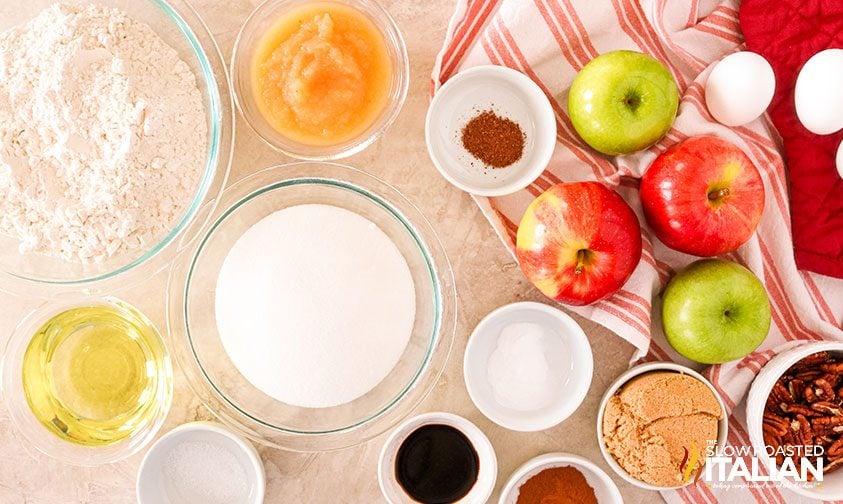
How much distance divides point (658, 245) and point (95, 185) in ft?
3.29

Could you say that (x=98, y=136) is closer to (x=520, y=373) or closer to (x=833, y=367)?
(x=520, y=373)

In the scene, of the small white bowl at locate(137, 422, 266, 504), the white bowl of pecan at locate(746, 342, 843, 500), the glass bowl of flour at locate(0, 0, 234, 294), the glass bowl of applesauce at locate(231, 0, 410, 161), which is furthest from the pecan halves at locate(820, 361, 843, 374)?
the glass bowl of flour at locate(0, 0, 234, 294)

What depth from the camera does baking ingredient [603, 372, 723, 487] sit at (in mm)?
1215

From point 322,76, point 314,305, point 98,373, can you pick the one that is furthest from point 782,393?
point 98,373

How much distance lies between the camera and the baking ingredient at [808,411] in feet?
4.01

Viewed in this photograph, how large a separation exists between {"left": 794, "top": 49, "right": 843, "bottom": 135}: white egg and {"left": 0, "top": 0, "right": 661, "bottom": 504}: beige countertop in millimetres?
530

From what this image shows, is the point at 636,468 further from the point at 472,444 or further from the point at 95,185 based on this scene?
the point at 95,185

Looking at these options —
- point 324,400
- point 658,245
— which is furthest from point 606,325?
point 324,400

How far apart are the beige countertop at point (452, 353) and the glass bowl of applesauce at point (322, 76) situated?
0.05 metres

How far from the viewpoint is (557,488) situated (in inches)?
49.9

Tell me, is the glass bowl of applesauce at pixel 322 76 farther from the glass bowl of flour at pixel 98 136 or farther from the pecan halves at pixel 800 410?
the pecan halves at pixel 800 410

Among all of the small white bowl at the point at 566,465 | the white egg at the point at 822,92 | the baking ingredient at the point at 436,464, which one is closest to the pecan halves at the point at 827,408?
the small white bowl at the point at 566,465

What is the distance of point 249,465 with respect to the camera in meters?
1.26

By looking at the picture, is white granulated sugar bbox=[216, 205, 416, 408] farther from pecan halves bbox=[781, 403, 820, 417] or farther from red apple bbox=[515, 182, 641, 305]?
pecan halves bbox=[781, 403, 820, 417]
